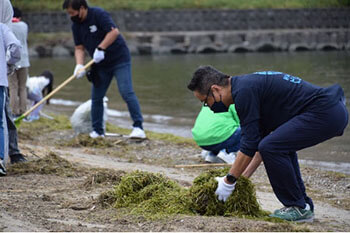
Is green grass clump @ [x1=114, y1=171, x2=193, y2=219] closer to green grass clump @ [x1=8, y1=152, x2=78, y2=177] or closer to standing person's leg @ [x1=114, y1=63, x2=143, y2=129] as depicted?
green grass clump @ [x1=8, y1=152, x2=78, y2=177]

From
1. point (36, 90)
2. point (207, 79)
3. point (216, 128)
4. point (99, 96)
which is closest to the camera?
point (207, 79)

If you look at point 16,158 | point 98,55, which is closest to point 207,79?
point 16,158

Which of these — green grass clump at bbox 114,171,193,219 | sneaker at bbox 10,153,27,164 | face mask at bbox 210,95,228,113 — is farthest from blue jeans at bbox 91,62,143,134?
face mask at bbox 210,95,228,113

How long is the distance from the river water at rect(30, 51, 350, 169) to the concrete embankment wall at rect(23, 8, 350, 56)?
1.28m

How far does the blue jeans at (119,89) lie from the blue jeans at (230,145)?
179 cm

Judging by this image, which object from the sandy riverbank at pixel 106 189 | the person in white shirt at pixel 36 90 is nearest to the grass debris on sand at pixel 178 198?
the sandy riverbank at pixel 106 189

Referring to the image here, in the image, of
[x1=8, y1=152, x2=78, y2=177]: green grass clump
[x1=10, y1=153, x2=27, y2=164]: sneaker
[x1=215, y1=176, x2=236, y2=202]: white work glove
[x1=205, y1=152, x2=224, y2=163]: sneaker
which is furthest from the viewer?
[x1=205, y1=152, x2=224, y2=163]: sneaker

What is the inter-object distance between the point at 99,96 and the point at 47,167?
8.29 feet

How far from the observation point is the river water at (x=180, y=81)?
11.1m

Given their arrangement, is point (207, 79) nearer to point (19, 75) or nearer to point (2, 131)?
point (2, 131)

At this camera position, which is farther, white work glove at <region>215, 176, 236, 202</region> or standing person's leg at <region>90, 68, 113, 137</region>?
standing person's leg at <region>90, 68, 113, 137</region>

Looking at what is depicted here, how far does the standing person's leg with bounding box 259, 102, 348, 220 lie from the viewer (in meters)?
4.60

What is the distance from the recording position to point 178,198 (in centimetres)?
505

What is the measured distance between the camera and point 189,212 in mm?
4906
